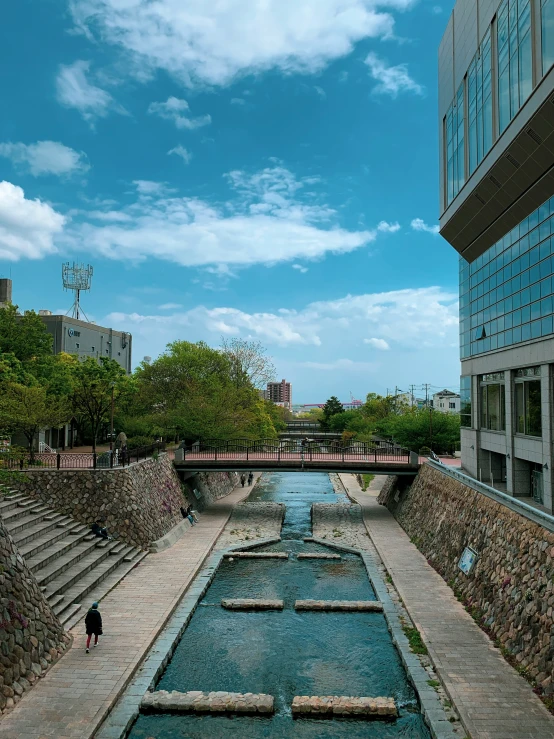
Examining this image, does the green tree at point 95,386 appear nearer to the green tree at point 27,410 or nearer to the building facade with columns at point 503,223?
the green tree at point 27,410

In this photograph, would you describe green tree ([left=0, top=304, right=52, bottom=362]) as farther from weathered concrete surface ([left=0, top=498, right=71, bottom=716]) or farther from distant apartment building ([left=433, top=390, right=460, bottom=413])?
distant apartment building ([left=433, top=390, right=460, bottom=413])

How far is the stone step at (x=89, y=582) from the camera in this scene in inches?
673

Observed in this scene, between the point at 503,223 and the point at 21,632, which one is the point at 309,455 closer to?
the point at 503,223

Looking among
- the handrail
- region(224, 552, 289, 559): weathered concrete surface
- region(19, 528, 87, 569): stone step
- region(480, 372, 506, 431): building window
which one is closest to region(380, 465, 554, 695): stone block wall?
the handrail

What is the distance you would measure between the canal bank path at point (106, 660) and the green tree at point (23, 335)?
1939 cm

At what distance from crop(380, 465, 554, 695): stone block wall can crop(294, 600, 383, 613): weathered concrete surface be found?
3.05 metres

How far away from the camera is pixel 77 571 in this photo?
19.4 meters

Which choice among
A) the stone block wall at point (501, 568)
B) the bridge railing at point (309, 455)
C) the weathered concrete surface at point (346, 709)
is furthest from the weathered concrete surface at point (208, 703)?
the bridge railing at point (309, 455)

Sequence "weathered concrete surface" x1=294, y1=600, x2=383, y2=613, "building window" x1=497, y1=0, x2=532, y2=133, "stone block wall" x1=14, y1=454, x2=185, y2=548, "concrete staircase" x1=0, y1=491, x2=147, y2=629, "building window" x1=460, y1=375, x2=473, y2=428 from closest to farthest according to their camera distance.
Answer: "concrete staircase" x1=0, y1=491, x2=147, y2=629
"weathered concrete surface" x1=294, y1=600, x2=383, y2=613
"building window" x1=497, y1=0, x2=532, y2=133
"stone block wall" x1=14, y1=454, x2=185, y2=548
"building window" x1=460, y1=375, x2=473, y2=428

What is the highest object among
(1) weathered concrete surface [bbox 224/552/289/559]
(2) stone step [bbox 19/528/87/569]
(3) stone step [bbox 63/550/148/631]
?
(2) stone step [bbox 19/528/87/569]

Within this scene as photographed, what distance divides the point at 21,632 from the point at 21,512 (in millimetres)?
10518

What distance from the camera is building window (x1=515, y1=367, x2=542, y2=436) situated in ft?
75.0

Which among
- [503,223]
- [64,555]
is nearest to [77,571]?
[64,555]

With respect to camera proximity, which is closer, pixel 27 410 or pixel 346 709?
pixel 346 709
